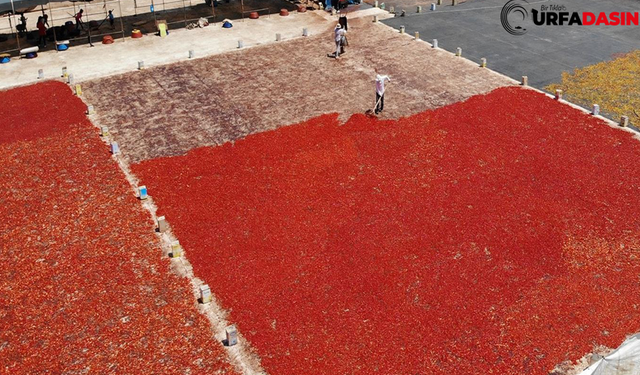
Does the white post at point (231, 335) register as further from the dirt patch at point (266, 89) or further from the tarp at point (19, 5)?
the tarp at point (19, 5)

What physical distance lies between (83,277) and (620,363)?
16.0m

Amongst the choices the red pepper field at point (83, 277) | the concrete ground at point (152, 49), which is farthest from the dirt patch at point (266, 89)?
the red pepper field at point (83, 277)

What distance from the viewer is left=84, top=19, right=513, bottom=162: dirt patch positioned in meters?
30.5

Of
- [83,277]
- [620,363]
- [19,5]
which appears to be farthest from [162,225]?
[19,5]

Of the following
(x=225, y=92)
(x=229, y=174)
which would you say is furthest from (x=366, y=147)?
(x=225, y=92)

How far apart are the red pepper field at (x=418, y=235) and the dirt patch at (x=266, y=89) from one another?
5.19 ft

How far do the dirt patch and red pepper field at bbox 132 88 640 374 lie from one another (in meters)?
1.58

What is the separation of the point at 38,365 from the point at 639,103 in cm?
3013

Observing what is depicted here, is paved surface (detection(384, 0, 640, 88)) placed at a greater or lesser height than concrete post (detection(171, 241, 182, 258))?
greater

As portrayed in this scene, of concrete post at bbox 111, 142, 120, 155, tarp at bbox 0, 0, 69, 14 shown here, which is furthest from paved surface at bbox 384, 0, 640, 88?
tarp at bbox 0, 0, 69, 14

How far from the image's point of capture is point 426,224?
23.2 meters

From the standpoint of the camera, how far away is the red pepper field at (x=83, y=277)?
17.6 metres

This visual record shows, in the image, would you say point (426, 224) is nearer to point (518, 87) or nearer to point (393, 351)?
point (393, 351)

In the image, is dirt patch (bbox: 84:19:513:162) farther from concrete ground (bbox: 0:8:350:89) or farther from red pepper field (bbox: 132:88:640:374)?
red pepper field (bbox: 132:88:640:374)
